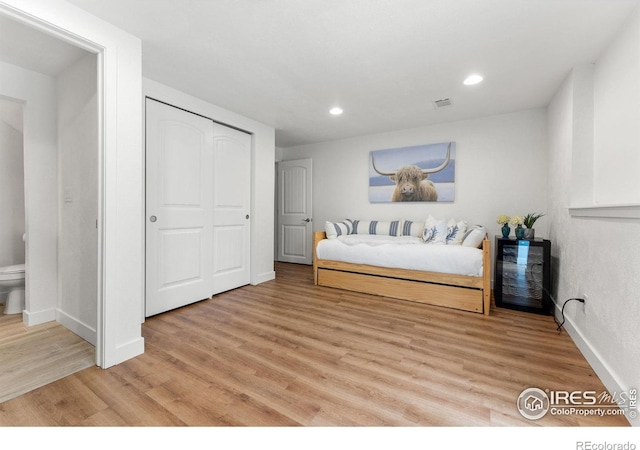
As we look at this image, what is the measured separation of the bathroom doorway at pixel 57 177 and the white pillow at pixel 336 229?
8.96ft

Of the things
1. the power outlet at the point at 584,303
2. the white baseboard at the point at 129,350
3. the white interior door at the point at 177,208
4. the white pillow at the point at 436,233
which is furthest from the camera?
the white pillow at the point at 436,233

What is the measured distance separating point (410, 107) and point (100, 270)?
345 cm

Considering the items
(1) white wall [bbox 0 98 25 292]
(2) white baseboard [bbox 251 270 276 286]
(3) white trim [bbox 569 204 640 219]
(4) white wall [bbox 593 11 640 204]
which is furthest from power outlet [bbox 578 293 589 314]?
(1) white wall [bbox 0 98 25 292]

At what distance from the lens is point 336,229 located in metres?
4.17

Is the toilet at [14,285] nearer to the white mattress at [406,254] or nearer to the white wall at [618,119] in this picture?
the white mattress at [406,254]

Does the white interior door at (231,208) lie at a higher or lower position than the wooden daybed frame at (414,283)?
higher

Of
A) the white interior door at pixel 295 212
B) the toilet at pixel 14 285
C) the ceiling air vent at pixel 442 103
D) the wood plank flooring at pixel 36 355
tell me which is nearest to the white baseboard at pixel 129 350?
the wood plank flooring at pixel 36 355

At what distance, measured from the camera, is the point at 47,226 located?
2.53 metres

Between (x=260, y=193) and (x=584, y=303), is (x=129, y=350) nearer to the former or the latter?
(x=260, y=193)

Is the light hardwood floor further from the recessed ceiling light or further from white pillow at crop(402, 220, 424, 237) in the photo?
the recessed ceiling light

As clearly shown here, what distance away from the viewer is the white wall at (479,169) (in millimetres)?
3443

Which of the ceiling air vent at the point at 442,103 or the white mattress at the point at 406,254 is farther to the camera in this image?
the ceiling air vent at the point at 442,103

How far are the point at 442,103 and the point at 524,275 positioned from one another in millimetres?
2104

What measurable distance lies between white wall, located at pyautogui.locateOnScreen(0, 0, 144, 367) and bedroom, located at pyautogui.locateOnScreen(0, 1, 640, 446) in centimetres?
108
